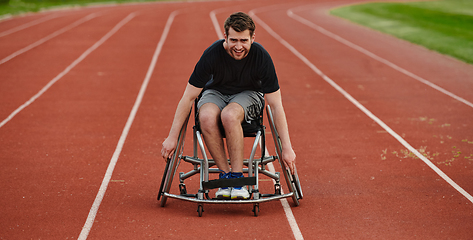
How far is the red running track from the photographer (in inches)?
151

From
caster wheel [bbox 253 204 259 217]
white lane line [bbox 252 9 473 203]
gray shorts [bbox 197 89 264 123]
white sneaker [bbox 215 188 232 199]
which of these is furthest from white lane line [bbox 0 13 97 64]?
caster wheel [bbox 253 204 259 217]

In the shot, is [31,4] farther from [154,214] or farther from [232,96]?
[154,214]

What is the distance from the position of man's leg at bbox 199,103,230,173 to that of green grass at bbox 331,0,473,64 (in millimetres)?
10121

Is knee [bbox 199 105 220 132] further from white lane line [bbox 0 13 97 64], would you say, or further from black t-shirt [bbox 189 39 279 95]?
white lane line [bbox 0 13 97 64]

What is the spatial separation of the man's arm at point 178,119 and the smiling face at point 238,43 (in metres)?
0.40

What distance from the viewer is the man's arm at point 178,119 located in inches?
154

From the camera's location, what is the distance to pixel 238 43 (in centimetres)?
387

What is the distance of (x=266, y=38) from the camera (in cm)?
1647

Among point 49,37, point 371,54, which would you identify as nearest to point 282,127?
point 371,54

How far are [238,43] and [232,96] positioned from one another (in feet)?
1.69

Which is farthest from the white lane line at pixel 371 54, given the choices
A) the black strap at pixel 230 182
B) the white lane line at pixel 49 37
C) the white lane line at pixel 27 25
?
the white lane line at pixel 27 25

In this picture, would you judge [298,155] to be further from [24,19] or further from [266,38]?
[24,19]

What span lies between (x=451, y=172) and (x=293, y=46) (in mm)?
10120

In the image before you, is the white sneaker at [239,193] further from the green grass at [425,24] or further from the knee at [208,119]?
the green grass at [425,24]
